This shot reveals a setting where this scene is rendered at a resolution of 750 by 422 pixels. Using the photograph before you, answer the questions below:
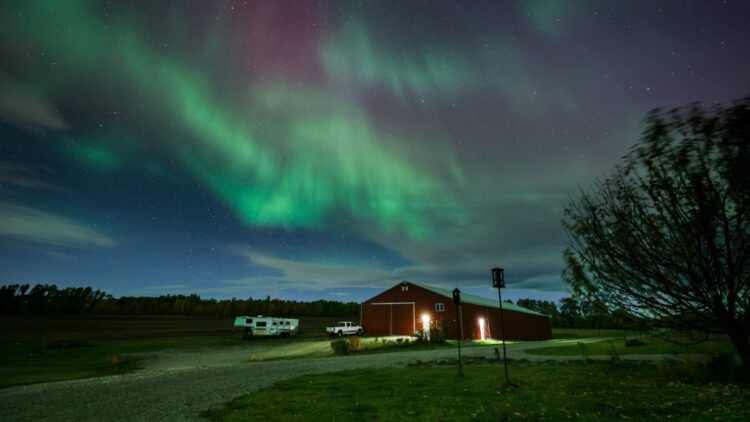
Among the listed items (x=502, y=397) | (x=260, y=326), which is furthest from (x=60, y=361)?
(x=502, y=397)

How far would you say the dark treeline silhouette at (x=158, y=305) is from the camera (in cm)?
9669

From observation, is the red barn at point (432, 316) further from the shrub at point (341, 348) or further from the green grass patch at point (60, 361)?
the green grass patch at point (60, 361)

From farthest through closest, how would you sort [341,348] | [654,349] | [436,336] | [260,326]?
[260,326], [436,336], [341,348], [654,349]

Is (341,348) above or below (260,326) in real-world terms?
below

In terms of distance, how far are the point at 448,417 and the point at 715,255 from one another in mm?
10567

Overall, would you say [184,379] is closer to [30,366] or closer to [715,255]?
[30,366]

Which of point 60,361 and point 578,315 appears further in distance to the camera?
point 578,315

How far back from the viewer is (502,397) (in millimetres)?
10211

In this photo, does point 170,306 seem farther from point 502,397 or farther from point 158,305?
point 502,397

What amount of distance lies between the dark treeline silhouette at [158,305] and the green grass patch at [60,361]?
255 feet

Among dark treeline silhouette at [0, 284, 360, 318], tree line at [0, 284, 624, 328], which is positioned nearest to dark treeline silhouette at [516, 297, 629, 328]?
tree line at [0, 284, 624, 328]

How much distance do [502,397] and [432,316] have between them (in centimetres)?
3773

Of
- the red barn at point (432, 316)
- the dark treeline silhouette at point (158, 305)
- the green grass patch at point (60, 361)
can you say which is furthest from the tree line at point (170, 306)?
the green grass patch at point (60, 361)

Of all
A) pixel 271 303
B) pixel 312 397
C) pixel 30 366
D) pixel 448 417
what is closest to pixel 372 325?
pixel 30 366
